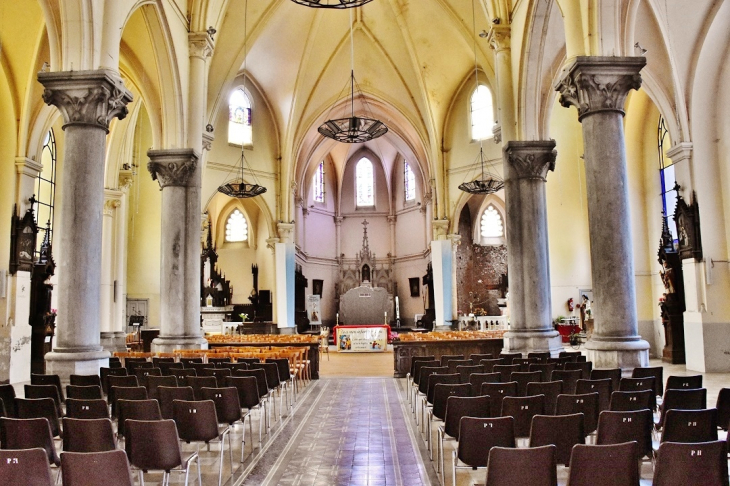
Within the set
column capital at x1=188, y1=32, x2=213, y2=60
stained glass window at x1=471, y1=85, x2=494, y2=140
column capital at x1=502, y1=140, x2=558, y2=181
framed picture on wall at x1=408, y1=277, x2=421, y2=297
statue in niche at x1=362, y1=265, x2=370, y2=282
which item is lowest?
framed picture on wall at x1=408, y1=277, x2=421, y2=297

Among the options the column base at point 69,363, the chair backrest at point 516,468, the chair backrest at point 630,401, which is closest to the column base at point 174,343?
the column base at point 69,363

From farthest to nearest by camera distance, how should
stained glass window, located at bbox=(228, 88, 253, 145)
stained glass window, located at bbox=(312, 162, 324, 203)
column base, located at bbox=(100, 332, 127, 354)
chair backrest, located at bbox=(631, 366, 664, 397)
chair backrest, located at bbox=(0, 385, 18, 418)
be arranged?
stained glass window, located at bbox=(312, 162, 324, 203), stained glass window, located at bbox=(228, 88, 253, 145), column base, located at bbox=(100, 332, 127, 354), chair backrest, located at bbox=(631, 366, 664, 397), chair backrest, located at bbox=(0, 385, 18, 418)

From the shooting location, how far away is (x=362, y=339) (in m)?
23.7

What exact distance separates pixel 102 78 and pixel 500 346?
1207cm

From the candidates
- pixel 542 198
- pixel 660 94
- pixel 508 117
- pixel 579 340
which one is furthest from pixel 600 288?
pixel 579 340

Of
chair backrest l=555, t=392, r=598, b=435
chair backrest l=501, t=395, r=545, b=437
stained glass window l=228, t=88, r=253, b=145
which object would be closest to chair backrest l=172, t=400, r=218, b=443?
chair backrest l=501, t=395, r=545, b=437

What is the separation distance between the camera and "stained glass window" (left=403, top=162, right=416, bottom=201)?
38562 millimetres

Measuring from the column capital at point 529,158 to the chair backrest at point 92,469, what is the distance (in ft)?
43.7

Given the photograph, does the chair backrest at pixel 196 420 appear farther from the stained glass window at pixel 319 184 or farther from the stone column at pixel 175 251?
the stained glass window at pixel 319 184

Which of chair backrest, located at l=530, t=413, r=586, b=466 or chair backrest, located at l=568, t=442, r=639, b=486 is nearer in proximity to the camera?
chair backrest, located at l=568, t=442, r=639, b=486

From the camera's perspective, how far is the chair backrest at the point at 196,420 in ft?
19.6

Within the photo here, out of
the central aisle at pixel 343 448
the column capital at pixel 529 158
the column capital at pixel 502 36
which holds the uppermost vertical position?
the column capital at pixel 502 36

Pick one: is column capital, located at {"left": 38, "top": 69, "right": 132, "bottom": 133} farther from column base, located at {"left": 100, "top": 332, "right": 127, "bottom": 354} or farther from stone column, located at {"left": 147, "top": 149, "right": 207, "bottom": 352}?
column base, located at {"left": 100, "top": 332, "right": 127, "bottom": 354}

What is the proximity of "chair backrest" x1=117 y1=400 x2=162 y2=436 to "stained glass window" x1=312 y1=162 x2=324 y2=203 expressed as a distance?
1298 inches
